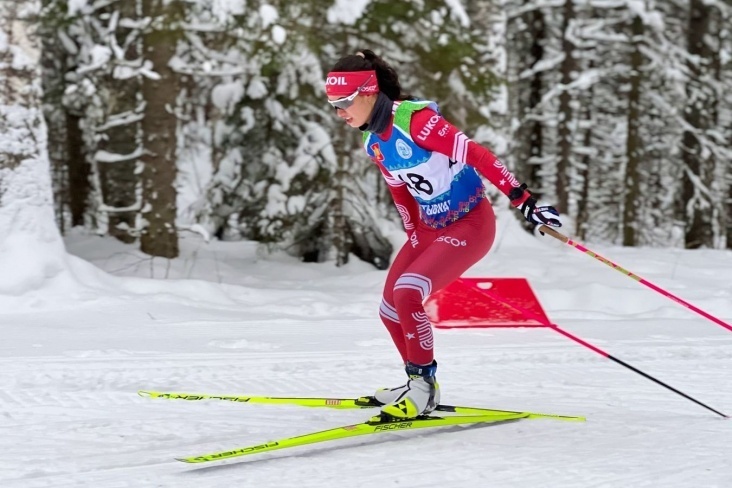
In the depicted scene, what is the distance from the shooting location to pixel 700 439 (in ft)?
12.3

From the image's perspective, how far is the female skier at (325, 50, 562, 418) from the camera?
12.2 feet

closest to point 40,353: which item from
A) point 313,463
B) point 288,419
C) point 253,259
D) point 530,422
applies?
point 288,419

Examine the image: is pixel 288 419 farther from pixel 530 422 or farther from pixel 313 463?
pixel 530 422

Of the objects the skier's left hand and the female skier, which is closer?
the skier's left hand

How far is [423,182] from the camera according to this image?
12.8 ft

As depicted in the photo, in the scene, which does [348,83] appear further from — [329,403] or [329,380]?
[329,380]

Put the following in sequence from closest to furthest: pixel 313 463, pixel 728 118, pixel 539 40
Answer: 1. pixel 313 463
2. pixel 539 40
3. pixel 728 118

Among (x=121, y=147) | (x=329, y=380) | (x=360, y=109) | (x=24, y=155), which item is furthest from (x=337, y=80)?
(x=121, y=147)

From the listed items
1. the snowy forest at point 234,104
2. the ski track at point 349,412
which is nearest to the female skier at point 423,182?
the ski track at point 349,412

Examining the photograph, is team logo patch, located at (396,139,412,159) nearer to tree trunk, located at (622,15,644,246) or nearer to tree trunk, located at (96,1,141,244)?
tree trunk, located at (96,1,141,244)

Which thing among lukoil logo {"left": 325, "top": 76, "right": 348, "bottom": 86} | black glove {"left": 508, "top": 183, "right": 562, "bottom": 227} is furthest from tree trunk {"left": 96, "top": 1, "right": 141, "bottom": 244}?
black glove {"left": 508, "top": 183, "right": 562, "bottom": 227}

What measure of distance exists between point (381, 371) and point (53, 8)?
676 cm

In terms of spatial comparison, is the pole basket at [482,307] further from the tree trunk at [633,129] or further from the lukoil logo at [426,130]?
the tree trunk at [633,129]

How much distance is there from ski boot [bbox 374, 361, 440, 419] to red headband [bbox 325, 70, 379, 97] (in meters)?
1.44
